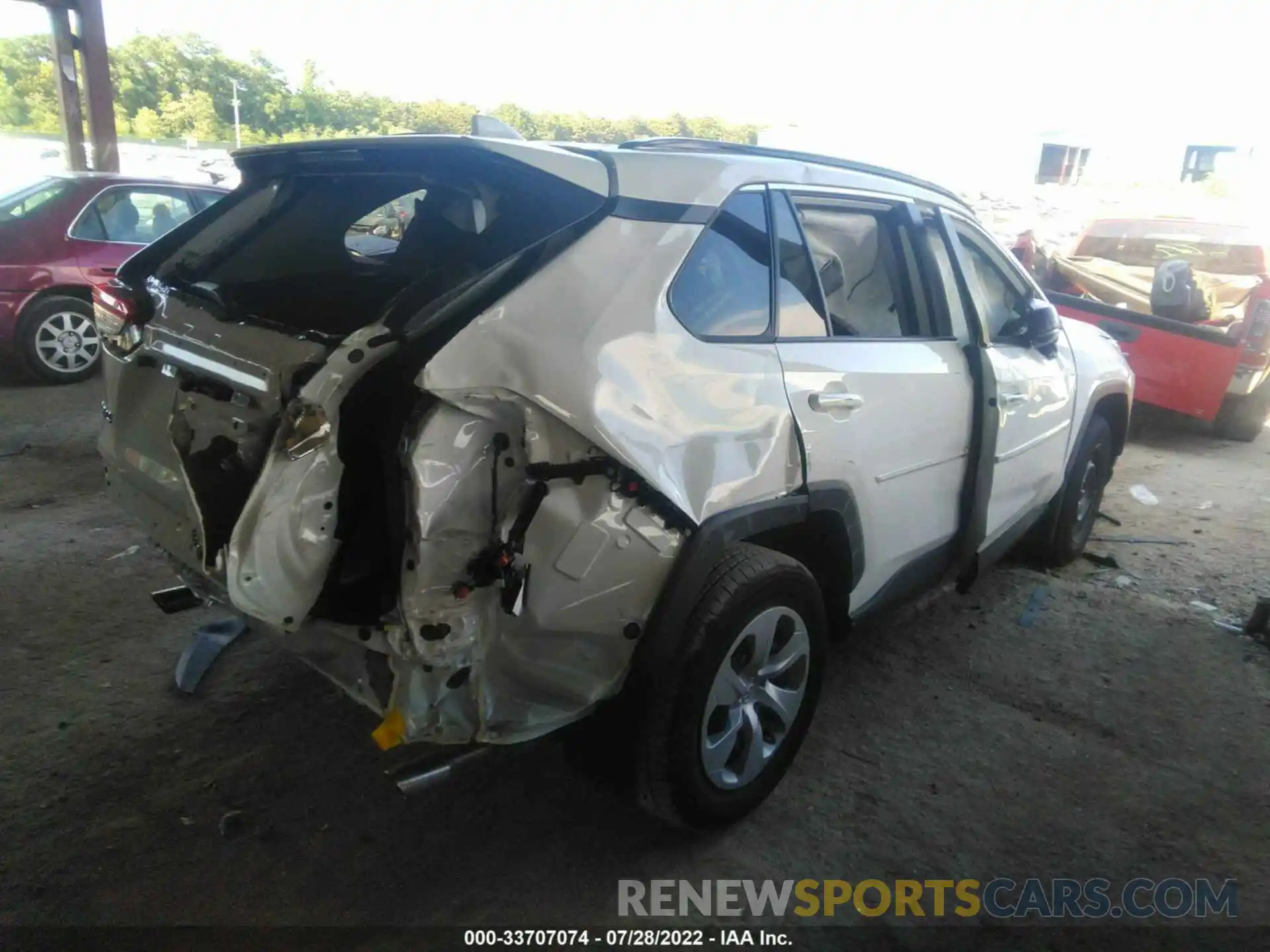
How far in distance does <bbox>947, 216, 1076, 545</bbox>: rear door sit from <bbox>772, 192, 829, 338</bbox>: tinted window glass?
0.83 meters

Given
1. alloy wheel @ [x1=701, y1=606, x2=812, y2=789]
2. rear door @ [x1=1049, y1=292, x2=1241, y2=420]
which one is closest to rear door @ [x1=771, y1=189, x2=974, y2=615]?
alloy wheel @ [x1=701, y1=606, x2=812, y2=789]

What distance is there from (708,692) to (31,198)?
7535 mm

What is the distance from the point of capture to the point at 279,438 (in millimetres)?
1945

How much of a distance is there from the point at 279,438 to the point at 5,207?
273 inches

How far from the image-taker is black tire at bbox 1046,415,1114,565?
4.36m

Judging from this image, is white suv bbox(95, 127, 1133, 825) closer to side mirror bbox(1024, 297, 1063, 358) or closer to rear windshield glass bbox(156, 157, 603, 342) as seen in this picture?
rear windshield glass bbox(156, 157, 603, 342)

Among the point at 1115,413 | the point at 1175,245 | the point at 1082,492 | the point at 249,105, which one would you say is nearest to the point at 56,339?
the point at 1082,492

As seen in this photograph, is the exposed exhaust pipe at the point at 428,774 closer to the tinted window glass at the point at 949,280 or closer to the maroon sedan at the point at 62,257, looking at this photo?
the tinted window glass at the point at 949,280

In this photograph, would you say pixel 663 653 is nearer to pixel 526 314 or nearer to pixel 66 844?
pixel 526 314

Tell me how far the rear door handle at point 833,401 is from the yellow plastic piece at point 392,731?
4.37ft

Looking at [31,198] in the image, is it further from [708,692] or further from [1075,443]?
[1075,443]

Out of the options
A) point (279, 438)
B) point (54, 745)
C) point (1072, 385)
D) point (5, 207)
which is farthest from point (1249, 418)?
point (5, 207)

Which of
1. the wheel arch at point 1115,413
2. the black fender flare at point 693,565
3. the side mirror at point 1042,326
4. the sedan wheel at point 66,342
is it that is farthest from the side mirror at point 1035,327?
the sedan wheel at point 66,342

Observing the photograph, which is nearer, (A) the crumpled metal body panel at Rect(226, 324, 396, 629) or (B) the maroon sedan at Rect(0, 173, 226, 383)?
(A) the crumpled metal body panel at Rect(226, 324, 396, 629)
